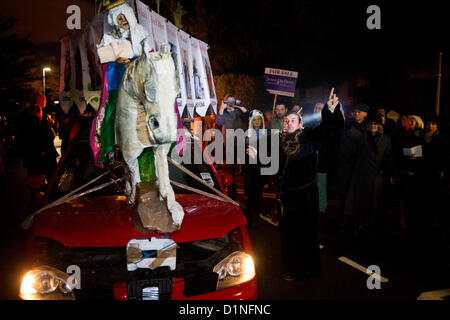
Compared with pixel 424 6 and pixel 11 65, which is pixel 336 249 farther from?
pixel 11 65

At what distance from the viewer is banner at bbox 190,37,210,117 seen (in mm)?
7508

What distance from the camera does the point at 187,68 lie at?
24.1ft

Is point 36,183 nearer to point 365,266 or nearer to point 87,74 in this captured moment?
point 87,74

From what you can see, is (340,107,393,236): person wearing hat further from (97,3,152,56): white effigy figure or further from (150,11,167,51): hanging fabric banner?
(97,3,152,56): white effigy figure

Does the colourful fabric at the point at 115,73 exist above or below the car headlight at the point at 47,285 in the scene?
above

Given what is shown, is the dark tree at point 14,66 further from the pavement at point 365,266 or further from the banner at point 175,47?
the pavement at point 365,266

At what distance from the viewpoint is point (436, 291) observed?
177 inches

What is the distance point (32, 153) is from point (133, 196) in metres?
5.40

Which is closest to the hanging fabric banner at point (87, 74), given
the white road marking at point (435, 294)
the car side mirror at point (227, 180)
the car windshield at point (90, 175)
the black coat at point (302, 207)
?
the car windshield at point (90, 175)

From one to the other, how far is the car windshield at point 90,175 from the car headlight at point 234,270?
98cm

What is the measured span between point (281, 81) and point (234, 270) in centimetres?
942

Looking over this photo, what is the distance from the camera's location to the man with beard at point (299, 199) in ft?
15.0

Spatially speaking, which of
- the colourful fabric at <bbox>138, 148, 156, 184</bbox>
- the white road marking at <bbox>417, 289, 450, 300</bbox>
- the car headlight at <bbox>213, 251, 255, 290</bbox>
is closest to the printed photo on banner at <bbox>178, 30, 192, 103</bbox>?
the colourful fabric at <bbox>138, 148, 156, 184</bbox>

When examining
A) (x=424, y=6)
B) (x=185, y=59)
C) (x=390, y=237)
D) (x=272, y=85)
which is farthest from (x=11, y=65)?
(x=390, y=237)
